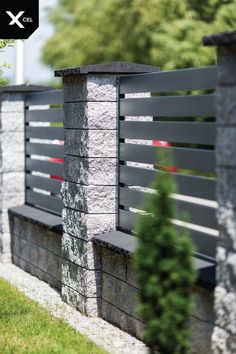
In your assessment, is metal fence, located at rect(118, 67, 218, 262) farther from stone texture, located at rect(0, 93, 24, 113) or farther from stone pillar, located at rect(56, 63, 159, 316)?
stone texture, located at rect(0, 93, 24, 113)

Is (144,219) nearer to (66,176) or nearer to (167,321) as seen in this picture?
(167,321)

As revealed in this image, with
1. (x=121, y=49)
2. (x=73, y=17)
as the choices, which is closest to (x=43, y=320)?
(x=121, y=49)

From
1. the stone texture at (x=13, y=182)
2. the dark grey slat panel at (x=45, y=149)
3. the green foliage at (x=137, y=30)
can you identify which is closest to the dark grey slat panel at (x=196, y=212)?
the dark grey slat panel at (x=45, y=149)

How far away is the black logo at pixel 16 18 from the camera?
1099 cm

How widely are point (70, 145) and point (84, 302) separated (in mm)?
1487

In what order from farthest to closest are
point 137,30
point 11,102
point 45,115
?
point 137,30
point 11,102
point 45,115

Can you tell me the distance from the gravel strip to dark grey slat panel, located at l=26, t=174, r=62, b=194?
1.01 m

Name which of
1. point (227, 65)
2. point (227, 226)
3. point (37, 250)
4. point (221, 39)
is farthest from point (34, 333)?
point (37, 250)

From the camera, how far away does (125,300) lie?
8.25 meters

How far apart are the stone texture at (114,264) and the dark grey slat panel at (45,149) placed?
7.35 ft

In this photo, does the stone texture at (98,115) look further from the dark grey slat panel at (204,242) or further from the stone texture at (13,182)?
the stone texture at (13,182)

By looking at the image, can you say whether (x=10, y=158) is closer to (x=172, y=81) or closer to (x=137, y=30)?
(x=172, y=81)

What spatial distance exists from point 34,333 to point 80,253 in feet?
4.33

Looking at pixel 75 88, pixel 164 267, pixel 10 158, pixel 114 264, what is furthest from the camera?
pixel 10 158
